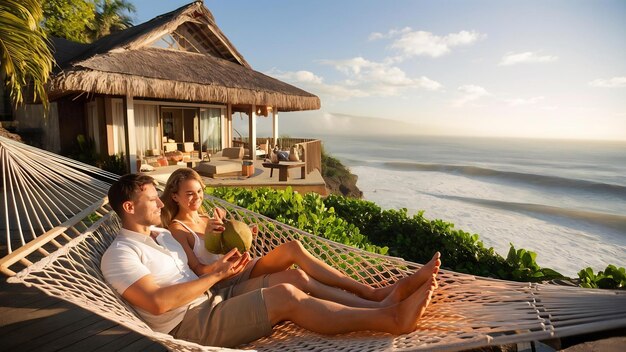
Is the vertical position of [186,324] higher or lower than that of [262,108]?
lower

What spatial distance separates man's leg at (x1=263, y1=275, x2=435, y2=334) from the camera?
50.0 inches

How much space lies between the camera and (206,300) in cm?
150

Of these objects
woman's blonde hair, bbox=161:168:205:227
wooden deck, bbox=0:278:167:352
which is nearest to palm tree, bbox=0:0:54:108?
wooden deck, bbox=0:278:167:352

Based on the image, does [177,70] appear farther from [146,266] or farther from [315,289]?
[315,289]

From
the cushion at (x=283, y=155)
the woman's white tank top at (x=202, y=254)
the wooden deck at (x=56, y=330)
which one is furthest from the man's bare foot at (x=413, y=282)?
the cushion at (x=283, y=155)

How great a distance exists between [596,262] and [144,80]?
10.4m

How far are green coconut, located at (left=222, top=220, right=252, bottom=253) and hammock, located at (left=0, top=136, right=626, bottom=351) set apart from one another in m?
0.40

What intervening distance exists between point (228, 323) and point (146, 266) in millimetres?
406

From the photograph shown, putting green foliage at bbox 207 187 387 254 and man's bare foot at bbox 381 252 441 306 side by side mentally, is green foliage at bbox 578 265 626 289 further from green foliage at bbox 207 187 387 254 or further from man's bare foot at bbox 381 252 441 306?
man's bare foot at bbox 381 252 441 306

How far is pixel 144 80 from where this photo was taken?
19.7 ft

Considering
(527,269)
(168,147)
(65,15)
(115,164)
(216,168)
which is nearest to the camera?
(527,269)

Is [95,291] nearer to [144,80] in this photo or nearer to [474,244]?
[474,244]

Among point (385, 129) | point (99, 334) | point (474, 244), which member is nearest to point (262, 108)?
point (474, 244)

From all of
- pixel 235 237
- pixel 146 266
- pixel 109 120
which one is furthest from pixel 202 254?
pixel 109 120
